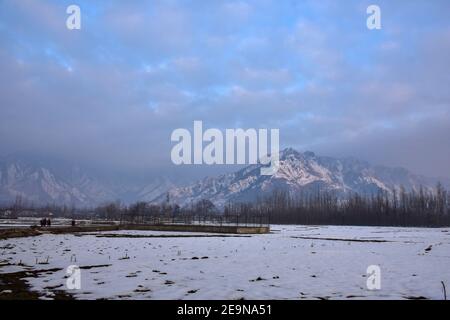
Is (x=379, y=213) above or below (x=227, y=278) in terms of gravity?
below

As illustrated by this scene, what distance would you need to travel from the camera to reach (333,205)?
606 ft

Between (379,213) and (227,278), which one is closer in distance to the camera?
(227,278)

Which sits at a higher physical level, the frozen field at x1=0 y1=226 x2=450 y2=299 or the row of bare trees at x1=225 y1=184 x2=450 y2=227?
the frozen field at x1=0 y1=226 x2=450 y2=299

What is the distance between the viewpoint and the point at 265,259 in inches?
893

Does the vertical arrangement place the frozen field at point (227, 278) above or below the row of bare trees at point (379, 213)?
above

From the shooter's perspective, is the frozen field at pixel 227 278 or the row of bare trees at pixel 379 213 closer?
the frozen field at pixel 227 278

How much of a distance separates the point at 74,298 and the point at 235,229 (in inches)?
1963

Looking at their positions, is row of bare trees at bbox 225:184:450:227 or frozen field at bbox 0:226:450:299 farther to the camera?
row of bare trees at bbox 225:184:450:227
